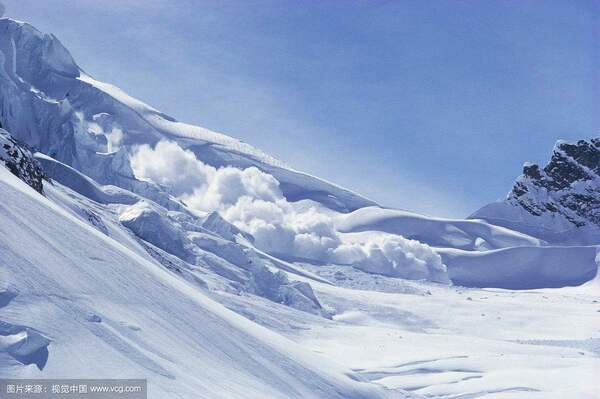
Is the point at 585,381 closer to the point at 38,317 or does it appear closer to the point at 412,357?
the point at 412,357

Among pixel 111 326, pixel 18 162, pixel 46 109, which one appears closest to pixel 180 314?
pixel 111 326

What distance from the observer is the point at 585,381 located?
42.9 meters

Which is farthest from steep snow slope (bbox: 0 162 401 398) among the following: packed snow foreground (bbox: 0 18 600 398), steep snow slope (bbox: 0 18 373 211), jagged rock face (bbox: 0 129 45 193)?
steep snow slope (bbox: 0 18 373 211)

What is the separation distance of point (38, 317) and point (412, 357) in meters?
52.4

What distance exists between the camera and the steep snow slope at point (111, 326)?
38.2 ft

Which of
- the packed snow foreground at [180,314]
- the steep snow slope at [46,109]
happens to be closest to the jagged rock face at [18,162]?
the packed snow foreground at [180,314]

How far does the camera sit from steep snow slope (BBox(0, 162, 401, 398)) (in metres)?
11.6

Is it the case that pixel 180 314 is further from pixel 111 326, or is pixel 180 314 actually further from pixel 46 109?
pixel 46 109

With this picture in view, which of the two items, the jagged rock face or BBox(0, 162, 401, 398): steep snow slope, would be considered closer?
BBox(0, 162, 401, 398): steep snow slope

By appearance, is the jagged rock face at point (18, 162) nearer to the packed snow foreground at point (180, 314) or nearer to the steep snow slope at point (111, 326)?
the packed snow foreground at point (180, 314)

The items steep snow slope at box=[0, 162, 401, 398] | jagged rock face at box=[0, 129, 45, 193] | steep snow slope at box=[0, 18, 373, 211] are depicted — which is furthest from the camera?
steep snow slope at box=[0, 18, 373, 211]

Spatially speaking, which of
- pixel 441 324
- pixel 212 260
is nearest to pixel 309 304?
pixel 212 260

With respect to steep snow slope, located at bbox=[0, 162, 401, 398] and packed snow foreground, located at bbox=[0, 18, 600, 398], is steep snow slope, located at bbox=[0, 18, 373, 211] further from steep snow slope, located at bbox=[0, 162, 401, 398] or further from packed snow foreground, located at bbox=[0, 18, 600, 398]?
steep snow slope, located at bbox=[0, 162, 401, 398]

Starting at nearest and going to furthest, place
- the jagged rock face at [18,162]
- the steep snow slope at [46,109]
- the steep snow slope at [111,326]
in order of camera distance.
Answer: the steep snow slope at [111,326]
the jagged rock face at [18,162]
the steep snow slope at [46,109]
